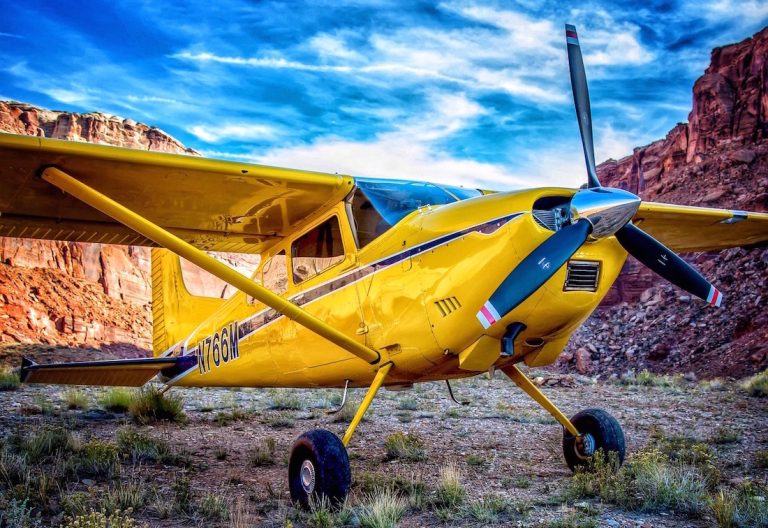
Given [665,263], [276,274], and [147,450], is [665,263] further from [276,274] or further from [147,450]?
[147,450]

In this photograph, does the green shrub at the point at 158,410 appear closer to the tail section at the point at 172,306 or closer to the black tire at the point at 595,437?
the tail section at the point at 172,306

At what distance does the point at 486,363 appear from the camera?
513 cm

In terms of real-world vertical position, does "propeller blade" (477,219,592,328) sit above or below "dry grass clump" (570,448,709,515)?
above

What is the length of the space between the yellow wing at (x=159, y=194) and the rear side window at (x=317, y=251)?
0.84 feet

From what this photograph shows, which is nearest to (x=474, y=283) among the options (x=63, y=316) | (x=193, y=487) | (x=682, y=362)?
(x=193, y=487)

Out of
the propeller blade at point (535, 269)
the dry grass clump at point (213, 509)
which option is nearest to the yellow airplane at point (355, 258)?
the propeller blade at point (535, 269)

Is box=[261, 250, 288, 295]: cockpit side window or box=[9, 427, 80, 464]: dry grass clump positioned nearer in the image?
box=[9, 427, 80, 464]: dry grass clump

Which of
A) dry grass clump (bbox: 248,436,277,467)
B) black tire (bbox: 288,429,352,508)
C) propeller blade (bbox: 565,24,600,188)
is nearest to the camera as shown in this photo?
black tire (bbox: 288,429,352,508)

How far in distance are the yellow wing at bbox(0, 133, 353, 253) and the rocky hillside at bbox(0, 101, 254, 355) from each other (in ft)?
98.3

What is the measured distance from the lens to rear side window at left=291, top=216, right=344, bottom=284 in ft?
20.9

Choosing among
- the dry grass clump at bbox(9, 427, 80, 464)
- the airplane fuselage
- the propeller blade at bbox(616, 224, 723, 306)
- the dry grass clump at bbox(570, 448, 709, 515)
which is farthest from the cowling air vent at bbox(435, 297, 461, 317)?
the dry grass clump at bbox(9, 427, 80, 464)

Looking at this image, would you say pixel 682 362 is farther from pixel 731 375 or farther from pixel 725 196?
pixel 725 196

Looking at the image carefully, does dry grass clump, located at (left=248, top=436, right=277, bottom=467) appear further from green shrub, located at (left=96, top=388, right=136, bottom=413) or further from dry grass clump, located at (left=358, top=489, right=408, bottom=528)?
green shrub, located at (left=96, top=388, right=136, bottom=413)

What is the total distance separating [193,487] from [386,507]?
82.3 inches
